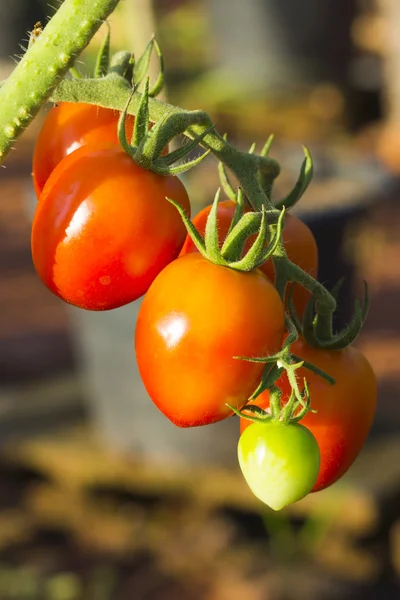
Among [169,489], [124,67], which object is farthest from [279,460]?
[169,489]

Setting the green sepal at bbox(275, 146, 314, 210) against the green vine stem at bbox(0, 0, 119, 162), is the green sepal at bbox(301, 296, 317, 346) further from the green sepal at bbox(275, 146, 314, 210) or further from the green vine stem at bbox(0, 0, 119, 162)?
the green vine stem at bbox(0, 0, 119, 162)

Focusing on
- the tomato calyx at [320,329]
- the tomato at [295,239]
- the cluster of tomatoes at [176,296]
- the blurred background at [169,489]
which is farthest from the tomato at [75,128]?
the blurred background at [169,489]

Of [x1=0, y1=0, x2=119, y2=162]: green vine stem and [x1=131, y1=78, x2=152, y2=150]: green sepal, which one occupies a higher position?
[x1=0, y1=0, x2=119, y2=162]: green vine stem

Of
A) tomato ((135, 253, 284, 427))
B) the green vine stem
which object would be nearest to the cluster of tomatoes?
tomato ((135, 253, 284, 427))

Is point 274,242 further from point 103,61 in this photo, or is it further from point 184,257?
point 103,61

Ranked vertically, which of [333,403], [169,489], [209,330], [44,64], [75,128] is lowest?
[169,489]

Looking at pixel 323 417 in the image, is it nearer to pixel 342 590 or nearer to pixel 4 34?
pixel 342 590

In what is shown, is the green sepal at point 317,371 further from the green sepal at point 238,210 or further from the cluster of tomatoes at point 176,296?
the green sepal at point 238,210
